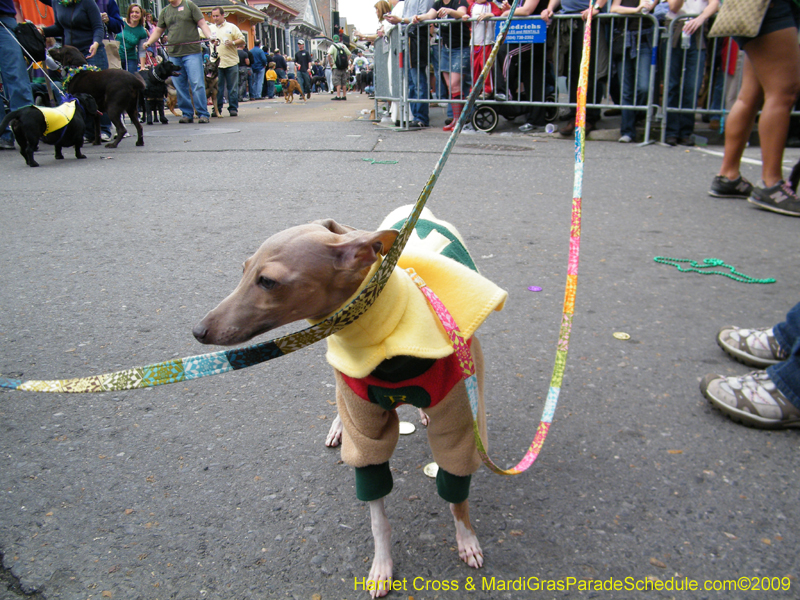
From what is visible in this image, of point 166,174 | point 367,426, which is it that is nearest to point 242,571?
point 367,426

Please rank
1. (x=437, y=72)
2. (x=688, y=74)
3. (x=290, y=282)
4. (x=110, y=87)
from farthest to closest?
(x=437, y=72)
(x=110, y=87)
(x=688, y=74)
(x=290, y=282)

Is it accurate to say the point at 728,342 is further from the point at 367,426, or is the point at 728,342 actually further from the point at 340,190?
the point at 340,190

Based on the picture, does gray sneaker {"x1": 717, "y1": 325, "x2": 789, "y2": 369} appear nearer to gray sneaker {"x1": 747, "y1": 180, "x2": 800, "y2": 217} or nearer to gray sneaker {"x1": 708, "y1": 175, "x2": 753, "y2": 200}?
gray sneaker {"x1": 747, "y1": 180, "x2": 800, "y2": 217}

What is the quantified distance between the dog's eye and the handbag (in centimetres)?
423

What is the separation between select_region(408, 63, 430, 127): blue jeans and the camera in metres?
10.1

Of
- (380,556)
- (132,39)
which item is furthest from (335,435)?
(132,39)

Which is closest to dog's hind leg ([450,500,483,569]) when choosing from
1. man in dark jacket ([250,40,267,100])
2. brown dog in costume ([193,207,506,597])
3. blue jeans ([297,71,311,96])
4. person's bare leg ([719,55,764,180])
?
brown dog in costume ([193,207,506,597])

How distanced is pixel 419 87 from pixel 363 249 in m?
9.38

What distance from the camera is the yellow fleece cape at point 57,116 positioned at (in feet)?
23.9

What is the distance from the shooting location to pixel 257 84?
2759cm

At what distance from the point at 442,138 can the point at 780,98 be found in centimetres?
535

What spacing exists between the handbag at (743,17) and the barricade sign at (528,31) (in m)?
4.72

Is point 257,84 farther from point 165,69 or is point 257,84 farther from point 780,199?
point 780,199

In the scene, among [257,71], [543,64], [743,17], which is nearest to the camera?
[743,17]
